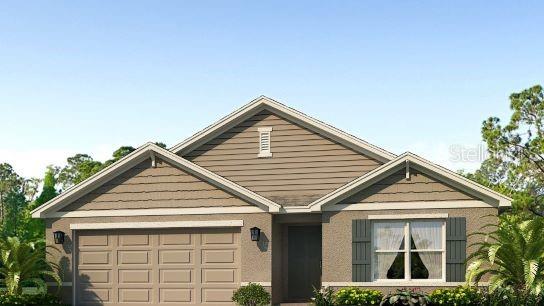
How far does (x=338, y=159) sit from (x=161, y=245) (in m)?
6.17

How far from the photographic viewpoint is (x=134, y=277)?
21578 mm

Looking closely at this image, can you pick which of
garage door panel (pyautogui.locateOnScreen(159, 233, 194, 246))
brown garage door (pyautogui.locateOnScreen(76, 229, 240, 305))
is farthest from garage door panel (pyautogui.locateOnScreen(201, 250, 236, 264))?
garage door panel (pyautogui.locateOnScreen(159, 233, 194, 246))

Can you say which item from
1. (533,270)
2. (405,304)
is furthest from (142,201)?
(533,270)

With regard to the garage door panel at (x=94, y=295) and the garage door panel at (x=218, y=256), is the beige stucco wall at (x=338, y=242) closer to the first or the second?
the garage door panel at (x=218, y=256)

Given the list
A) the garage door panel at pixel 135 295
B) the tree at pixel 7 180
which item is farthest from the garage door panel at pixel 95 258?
the tree at pixel 7 180

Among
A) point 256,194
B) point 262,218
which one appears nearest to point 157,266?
point 262,218

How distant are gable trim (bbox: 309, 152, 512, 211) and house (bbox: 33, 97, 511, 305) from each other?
3cm

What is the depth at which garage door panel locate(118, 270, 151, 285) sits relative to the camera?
21.5 meters

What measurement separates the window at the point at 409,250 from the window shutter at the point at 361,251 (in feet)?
0.56

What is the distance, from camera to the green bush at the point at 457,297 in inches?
722

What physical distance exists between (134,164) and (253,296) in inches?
210

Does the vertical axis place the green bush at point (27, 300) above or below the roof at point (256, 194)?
below

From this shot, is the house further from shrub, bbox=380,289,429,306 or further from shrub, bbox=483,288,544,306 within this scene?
shrub, bbox=483,288,544,306

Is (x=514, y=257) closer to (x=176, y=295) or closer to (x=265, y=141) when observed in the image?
(x=265, y=141)
